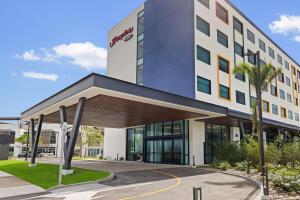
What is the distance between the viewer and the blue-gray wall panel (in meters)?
29.2

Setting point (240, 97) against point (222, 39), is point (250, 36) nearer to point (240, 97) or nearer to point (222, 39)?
point (222, 39)

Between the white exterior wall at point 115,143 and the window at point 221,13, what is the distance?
20.5 m

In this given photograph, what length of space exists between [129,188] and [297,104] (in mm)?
53714

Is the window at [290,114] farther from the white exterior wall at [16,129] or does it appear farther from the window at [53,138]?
the white exterior wall at [16,129]

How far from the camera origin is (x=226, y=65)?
110 ft

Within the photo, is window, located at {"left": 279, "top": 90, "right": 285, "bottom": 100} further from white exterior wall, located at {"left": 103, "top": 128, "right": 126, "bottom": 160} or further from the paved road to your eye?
the paved road

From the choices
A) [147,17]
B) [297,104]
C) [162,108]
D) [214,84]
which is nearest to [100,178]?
[162,108]

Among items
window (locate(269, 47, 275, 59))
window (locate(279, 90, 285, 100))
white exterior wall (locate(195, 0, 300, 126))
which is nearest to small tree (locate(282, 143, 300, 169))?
white exterior wall (locate(195, 0, 300, 126))

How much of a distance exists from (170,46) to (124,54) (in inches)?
386

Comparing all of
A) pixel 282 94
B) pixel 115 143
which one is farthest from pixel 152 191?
pixel 282 94

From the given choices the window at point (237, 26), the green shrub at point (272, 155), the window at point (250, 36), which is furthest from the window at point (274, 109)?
the green shrub at point (272, 155)

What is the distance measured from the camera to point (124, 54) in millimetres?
39594

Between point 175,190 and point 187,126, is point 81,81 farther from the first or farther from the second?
point 187,126

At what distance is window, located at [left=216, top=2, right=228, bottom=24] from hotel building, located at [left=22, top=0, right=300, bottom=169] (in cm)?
12
